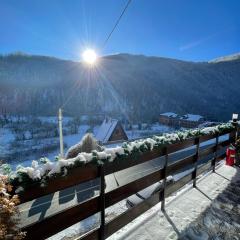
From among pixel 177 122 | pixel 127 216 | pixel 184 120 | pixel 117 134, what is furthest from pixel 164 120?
pixel 127 216

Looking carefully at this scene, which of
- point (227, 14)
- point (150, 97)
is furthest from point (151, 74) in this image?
point (227, 14)

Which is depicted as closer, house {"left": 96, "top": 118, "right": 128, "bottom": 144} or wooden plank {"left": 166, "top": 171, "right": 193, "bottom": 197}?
wooden plank {"left": 166, "top": 171, "right": 193, "bottom": 197}

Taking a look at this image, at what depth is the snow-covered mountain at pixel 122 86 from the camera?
46500mm

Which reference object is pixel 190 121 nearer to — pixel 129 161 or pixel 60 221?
pixel 129 161

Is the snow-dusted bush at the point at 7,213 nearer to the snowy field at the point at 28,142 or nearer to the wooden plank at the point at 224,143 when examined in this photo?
the wooden plank at the point at 224,143

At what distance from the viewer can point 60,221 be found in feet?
5.30

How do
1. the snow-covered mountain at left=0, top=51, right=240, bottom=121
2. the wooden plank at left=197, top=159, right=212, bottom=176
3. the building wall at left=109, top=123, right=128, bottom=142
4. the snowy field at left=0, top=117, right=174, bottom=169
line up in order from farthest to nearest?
the snow-covered mountain at left=0, top=51, right=240, bottom=121 < the building wall at left=109, top=123, right=128, bottom=142 < the snowy field at left=0, top=117, right=174, bottom=169 < the wooden plank at left=197, top=159, right=212, bottom=176

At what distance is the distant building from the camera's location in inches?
1264

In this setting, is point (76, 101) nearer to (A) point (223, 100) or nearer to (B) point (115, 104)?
(B) point (115, 104)

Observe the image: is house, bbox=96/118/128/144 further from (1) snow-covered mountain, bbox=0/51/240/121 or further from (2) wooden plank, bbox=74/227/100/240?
(1) snow-covered mountain, bbox=0/51/240/121

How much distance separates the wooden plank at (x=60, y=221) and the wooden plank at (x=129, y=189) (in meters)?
0.17

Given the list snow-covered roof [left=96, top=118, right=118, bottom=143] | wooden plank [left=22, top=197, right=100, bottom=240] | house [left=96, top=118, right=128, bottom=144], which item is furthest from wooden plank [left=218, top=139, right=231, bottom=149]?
house [left=96, top=118, right=128, bottom=144]

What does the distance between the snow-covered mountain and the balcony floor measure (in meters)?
38.3

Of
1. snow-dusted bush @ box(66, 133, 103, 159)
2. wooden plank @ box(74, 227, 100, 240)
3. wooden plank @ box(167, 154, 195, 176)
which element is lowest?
snow-dusted bush @ box(66, 133, 103, 159)
